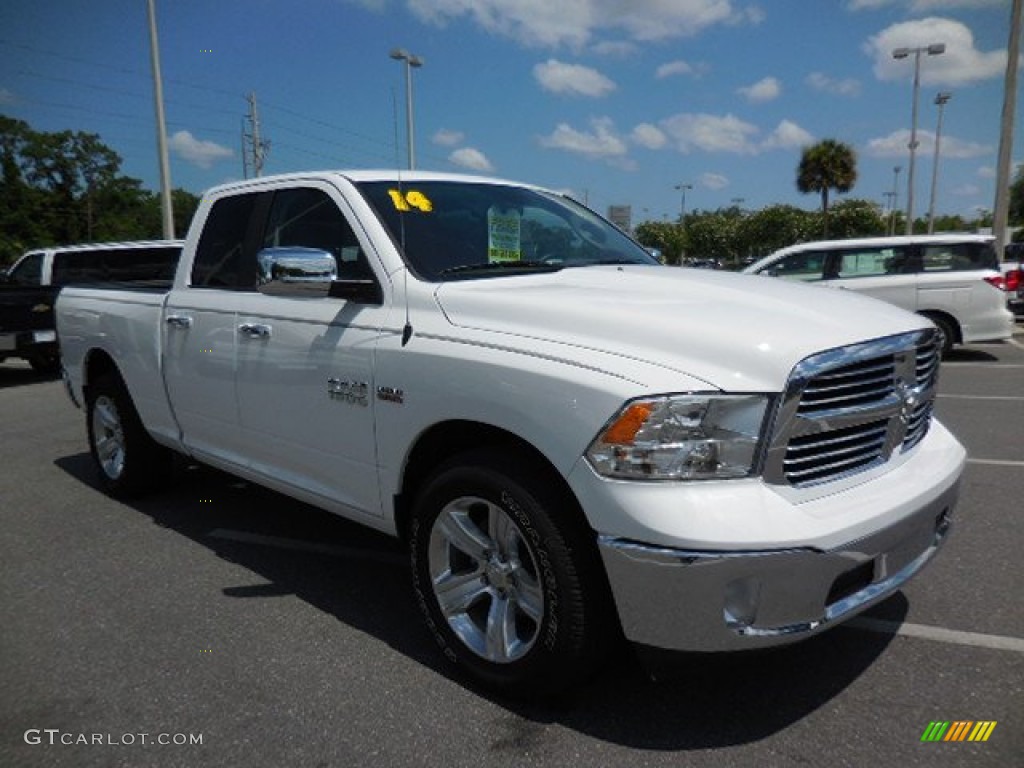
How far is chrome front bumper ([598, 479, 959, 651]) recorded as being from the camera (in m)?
2.15

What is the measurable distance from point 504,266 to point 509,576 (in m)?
1.34

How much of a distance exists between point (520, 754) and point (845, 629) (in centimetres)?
154

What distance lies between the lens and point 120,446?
5113 mm

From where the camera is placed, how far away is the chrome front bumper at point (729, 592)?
2.15 m

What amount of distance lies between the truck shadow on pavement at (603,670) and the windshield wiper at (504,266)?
152cm

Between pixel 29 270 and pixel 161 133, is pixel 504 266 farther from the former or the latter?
pixel 161 133

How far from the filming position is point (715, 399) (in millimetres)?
2227

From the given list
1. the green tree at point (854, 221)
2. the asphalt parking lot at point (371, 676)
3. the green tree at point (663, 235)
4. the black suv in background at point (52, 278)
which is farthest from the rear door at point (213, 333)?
the green tree at point (854, 221)

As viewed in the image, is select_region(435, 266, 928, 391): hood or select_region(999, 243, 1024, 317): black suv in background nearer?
select_region(435, 266, 928, 391): hood

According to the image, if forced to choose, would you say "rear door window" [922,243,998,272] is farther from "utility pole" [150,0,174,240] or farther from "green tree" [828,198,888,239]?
"green tree" [828,198,888,239]

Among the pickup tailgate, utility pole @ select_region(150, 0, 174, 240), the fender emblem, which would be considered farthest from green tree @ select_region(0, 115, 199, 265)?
the fender emblem

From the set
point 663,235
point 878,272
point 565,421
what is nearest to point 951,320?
point 878,272

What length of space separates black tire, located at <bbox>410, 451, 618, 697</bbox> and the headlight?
34cm

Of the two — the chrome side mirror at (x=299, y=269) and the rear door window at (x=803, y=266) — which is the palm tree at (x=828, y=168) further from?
the chrome side mirror at (x=299, y=269)
